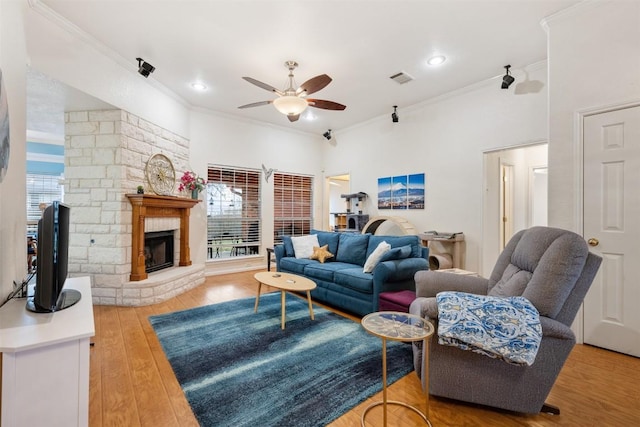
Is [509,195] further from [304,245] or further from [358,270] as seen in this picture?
[304,245]

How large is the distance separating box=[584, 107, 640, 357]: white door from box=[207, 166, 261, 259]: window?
17.2 feet

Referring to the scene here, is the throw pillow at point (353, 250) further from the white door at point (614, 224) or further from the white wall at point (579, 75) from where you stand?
the white door at point (614, 224)

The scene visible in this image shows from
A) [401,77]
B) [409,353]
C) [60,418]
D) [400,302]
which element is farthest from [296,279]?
[401,77]

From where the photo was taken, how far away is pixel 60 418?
1261mm

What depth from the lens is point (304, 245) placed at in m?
4.51

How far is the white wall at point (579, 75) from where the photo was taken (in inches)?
92.8

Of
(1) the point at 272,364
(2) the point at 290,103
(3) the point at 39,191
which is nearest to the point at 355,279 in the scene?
(1) the point at 272,364

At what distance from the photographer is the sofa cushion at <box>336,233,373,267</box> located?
154 inches

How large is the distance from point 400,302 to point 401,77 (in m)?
3.09

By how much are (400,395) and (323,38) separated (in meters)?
3.41

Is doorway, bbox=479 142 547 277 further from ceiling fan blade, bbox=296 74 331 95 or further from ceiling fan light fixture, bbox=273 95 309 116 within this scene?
ceiling fan light fixture, bbox=273 95 309 116

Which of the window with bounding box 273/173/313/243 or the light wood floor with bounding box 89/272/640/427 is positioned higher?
the window with bounding box 273/173/313/243

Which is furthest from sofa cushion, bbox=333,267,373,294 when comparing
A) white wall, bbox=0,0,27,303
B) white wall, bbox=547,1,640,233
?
white wall, bbox=0,0,27,303

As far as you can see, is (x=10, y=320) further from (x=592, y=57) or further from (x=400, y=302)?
(x=592, y=57)
